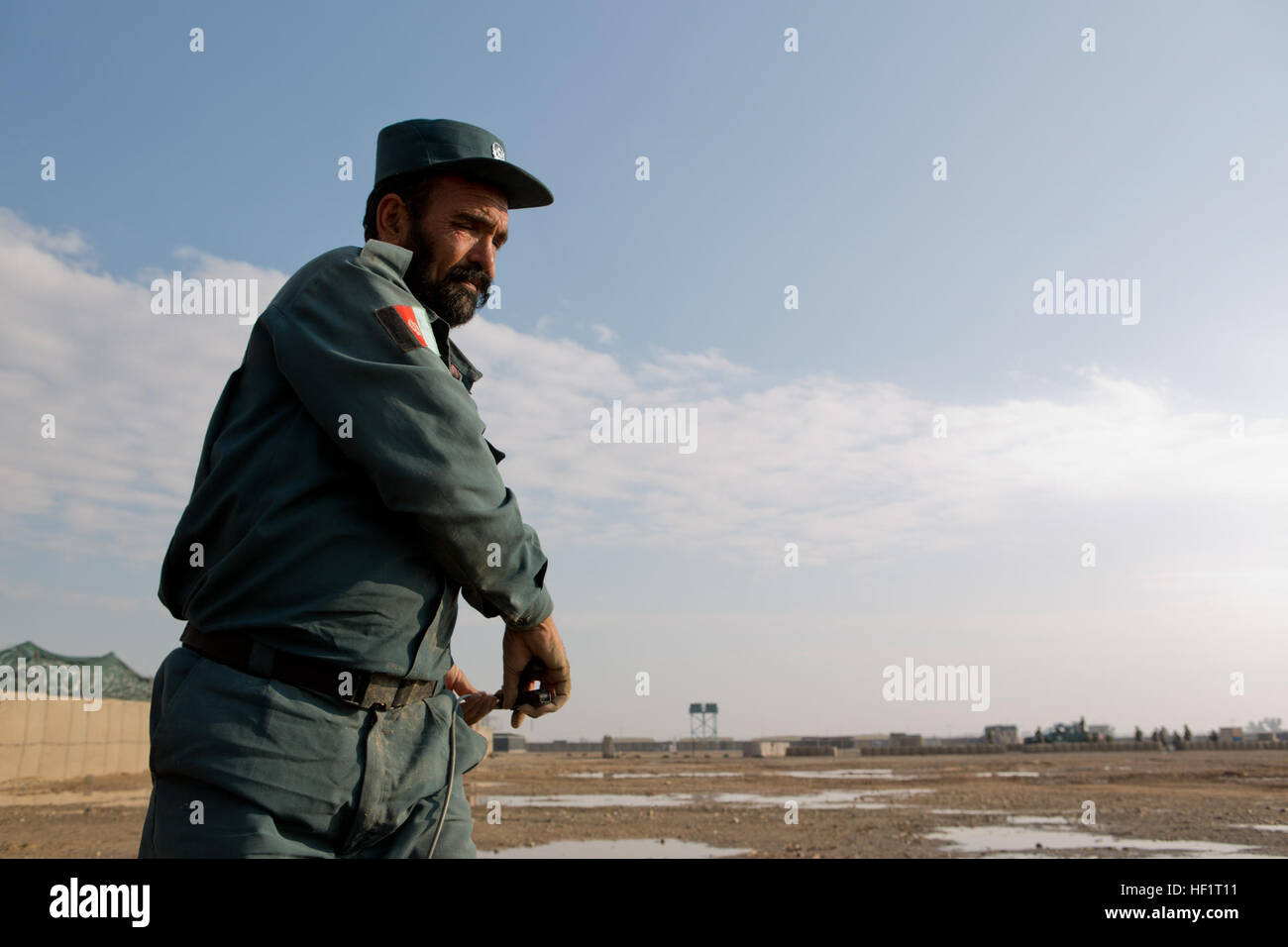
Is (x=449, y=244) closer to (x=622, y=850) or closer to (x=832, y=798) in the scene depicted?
(x=622, y=850)

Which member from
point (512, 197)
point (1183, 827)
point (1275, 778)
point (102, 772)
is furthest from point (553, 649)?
point (1275, 778)

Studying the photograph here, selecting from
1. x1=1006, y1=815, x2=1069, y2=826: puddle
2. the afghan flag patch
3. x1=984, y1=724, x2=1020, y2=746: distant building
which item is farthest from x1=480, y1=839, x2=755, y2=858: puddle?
x1=984, y1=724, x2=1020, y2=746: distant building

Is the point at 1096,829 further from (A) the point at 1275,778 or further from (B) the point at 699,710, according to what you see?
(B) the point at 699,710

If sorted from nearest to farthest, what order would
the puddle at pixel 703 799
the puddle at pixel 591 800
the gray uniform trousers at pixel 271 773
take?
the gray uniform trousers at pixel 271 773, the puddle at pixel 703 799, the puddle at pixel 591 800

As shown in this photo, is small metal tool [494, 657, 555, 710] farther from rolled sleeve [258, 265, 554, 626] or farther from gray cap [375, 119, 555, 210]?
gray cap [375, 119, 555, 210]

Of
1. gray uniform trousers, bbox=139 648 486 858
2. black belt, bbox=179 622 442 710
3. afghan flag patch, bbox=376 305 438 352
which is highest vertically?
afghan flag patch, bbox=376 305 438 352

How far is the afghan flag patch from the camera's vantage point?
1692mm

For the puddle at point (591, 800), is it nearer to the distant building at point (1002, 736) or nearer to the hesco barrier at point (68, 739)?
the hesco barrier at point (68, 739)

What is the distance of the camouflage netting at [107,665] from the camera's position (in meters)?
17.0

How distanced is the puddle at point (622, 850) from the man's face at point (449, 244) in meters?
7.26

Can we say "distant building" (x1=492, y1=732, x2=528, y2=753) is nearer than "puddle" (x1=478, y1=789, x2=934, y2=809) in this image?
No

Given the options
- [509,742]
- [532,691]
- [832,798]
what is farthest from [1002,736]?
[532,691]

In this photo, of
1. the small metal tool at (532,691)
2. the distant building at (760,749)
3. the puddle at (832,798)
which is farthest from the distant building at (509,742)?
the small metal tool at (532,691)

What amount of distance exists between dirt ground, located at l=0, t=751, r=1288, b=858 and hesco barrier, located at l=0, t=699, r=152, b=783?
0.34 metres
